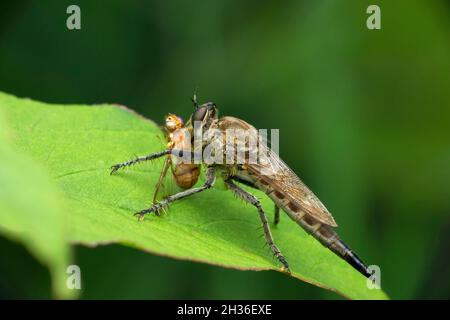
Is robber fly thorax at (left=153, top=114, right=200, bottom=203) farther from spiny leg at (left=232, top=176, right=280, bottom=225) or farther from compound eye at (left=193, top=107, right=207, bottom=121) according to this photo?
spiny leg at (left=232, top=176, right=280, bottom=225)

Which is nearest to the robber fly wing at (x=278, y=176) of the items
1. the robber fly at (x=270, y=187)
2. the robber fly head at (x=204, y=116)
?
the robber fly at (x=270, y=187)

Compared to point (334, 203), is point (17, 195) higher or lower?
higher

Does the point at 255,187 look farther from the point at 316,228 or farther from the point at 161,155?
the point at 161,155

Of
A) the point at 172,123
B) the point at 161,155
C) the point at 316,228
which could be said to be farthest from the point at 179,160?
the point at 316,228

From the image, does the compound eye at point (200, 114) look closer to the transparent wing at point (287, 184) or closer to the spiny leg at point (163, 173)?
the spiny leg at point (163, 173)

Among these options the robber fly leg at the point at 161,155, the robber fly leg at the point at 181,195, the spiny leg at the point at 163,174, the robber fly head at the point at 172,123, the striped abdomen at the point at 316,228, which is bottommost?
the striped abdomen at the point at 316,228

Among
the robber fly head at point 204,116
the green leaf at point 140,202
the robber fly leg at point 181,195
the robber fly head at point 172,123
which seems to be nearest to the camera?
the green leaf at point 140,202

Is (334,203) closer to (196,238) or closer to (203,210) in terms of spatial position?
(203,210)

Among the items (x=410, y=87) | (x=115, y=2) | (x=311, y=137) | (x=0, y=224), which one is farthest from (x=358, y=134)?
(x=0, y=224)
